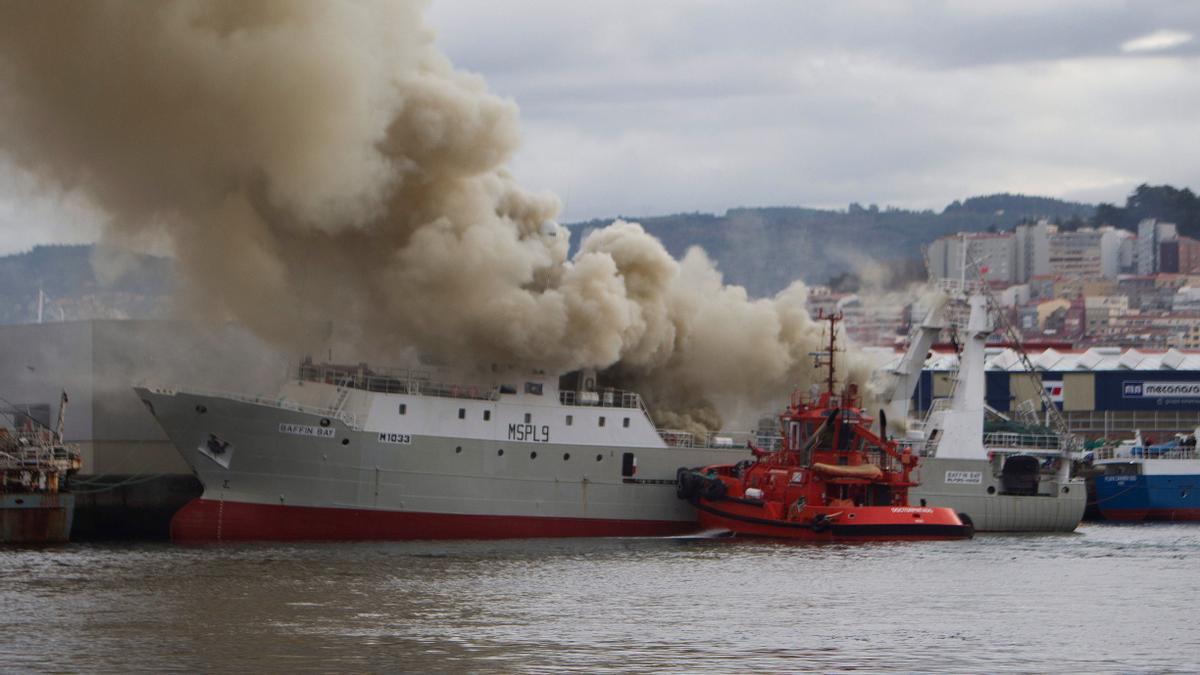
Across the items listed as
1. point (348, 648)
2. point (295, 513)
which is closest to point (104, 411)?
point (295, 513)

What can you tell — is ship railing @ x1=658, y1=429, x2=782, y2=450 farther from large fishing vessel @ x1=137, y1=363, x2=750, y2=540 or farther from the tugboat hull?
the tugboat hull

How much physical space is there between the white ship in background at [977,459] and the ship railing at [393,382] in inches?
572

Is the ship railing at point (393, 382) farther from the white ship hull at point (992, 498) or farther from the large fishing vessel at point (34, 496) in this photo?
the white ship hull at point (992, 498)

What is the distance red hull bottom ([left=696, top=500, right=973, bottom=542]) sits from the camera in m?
50.6

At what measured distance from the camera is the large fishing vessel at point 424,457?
4775 centimetres

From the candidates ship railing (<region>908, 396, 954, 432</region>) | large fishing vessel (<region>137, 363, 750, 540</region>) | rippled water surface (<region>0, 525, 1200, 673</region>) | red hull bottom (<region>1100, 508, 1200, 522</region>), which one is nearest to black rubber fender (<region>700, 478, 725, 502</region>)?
large fishing vessel (<region>137, 363, 750, 540</region>)

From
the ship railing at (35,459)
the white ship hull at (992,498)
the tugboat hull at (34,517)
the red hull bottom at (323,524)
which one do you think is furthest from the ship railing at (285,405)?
the white ship hull at (992,498)

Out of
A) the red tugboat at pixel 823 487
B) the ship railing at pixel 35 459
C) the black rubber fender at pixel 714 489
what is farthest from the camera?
the black rubber fender at pixel 714 489

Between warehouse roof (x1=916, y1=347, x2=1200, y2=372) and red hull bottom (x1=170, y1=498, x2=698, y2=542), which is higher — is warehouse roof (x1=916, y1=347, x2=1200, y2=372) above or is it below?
above

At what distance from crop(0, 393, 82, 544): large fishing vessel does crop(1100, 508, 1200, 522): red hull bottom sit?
4116cm

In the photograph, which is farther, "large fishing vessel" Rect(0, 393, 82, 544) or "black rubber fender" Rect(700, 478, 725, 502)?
"black rubber fender" Rect(700, 478, 725, 502)

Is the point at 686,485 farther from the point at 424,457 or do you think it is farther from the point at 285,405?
the point at 285,405

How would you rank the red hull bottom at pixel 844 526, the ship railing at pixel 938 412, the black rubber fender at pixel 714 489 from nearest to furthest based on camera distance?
1. the red hull bottom at pixel 844 526
2. the black rubber fender at pixel 714 489
3. the ship railing at pixel 938 412

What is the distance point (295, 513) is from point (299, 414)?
8.98 ft
